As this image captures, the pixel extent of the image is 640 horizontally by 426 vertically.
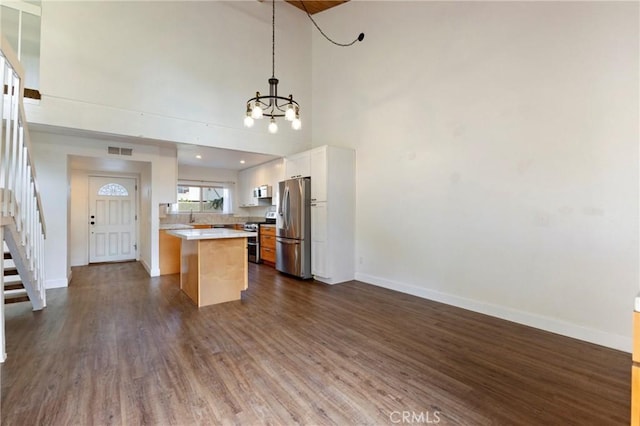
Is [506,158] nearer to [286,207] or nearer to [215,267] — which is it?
[286,207]

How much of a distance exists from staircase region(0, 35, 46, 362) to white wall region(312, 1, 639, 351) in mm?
4211

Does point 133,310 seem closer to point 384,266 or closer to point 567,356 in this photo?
point 384,266

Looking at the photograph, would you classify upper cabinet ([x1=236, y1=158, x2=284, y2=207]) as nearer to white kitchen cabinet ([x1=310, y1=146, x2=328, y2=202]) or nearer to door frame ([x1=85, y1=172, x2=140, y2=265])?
white kitchen cabinet ([x1=310, y1=146, x2=328, y2=202])

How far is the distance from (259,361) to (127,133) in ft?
12.7

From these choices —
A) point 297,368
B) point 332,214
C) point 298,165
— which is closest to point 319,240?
point 332,214

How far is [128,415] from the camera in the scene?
1759 millimetres

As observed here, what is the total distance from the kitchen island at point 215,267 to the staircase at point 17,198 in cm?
150

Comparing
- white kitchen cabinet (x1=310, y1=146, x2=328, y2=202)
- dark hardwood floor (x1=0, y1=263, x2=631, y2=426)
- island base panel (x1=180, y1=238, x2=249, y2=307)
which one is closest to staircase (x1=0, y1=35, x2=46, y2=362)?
dark hardwood floor (x1=0, y1=263, x2=631, y2=426)

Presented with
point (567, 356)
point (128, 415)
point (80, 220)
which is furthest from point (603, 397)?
point (80, 220)

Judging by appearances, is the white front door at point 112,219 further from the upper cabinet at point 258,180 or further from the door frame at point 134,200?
the upper cabinet at point 258,180

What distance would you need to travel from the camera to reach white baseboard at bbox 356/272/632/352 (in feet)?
8.68

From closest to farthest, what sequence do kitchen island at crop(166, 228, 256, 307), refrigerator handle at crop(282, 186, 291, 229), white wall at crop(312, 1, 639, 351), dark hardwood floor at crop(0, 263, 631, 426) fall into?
dark hardwood floor at crop(0, 263, 631, 426) < white wall at crop(312, 1, 639, 351) < kitchen island at crop(166, 228, 256, 307) < refrigerator handle at crop(282, 186, 291, 229)

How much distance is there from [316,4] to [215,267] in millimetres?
5221

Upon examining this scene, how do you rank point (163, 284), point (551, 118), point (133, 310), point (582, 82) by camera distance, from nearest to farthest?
point (582, 82)
point (551, 118)
point (133, 310)
point (163, 284)
